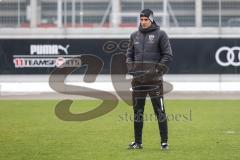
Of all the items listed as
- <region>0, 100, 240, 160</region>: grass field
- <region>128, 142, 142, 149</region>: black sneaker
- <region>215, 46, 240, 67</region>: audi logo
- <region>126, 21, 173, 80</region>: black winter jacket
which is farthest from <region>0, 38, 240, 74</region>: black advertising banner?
<region>126, 21, 173, 80</region>: black winter jacket

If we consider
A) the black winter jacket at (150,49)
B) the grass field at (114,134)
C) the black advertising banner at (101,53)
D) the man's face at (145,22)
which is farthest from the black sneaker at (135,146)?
the black advertising banner at (101,53)

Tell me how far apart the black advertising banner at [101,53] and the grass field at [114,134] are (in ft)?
18.4

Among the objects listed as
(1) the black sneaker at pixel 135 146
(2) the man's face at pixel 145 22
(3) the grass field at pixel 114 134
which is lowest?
(3) the grass field at pixel 114 134

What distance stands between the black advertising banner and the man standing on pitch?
47.1 feet

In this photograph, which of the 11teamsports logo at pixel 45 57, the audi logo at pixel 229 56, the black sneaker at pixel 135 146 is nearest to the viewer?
the black sneaker at pixel 135 146

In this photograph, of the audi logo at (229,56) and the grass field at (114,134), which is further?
the audi logo at (229,56)

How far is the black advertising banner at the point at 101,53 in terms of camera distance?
25.1m

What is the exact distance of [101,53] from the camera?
25406 mm

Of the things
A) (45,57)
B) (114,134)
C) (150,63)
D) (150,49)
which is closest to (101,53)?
(45,57)

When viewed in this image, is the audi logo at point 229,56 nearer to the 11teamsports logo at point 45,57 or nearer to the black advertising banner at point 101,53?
the black advertising banner at point 101,53

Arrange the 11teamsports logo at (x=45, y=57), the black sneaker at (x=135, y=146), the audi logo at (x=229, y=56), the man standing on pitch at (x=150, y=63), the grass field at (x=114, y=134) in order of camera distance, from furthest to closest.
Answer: the 11teamsports logo at (x=45, y=57), the audi logo at (x=229, y=56), the black sneaker at (x=135, y=146), the man standing on pitch at (x=150, y=63), the grass field at (x=114, y=134)

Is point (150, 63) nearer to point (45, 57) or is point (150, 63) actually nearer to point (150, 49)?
point (150, 49)

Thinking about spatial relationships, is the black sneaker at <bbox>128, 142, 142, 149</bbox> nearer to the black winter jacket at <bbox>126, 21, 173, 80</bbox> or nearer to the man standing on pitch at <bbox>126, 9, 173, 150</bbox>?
the man standing on pitch at <bbox>126, 9, 173, 150</bbox>

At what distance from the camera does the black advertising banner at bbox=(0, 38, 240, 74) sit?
25062 millimetres
